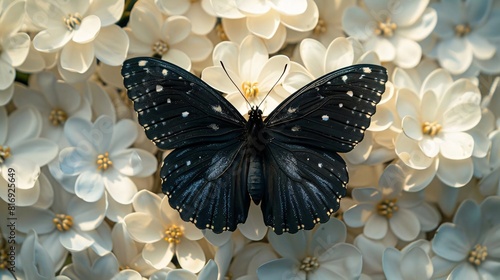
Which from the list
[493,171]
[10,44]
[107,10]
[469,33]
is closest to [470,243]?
[493,171]

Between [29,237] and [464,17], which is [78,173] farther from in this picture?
[464,17]

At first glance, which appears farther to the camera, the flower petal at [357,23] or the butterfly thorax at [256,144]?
the flower petal at [357,23]

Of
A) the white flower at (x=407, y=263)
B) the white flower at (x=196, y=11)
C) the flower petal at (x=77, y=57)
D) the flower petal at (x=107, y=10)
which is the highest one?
the white flower at (x=196, y=11)

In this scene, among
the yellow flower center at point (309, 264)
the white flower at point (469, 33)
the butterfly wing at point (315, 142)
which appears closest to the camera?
the butterfly wing at point (315, 142)

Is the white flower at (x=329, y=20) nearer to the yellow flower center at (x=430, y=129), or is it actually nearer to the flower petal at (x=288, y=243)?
the yellow flower center at (x=430, y=129)

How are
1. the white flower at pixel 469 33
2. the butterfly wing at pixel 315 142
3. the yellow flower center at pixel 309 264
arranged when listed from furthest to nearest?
the white flower at pixel 469 33, the yellow flower center at pixel 309 264, the butterfly wing at pixel 315 142

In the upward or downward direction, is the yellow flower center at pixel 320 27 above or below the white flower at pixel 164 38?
above

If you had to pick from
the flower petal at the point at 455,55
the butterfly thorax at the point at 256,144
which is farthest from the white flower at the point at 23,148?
the flower petal at the point at 455,55

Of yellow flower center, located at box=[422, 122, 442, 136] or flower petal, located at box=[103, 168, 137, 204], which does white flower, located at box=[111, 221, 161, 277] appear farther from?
yellow flower center, located at box=[422, 122, 442, 136]
